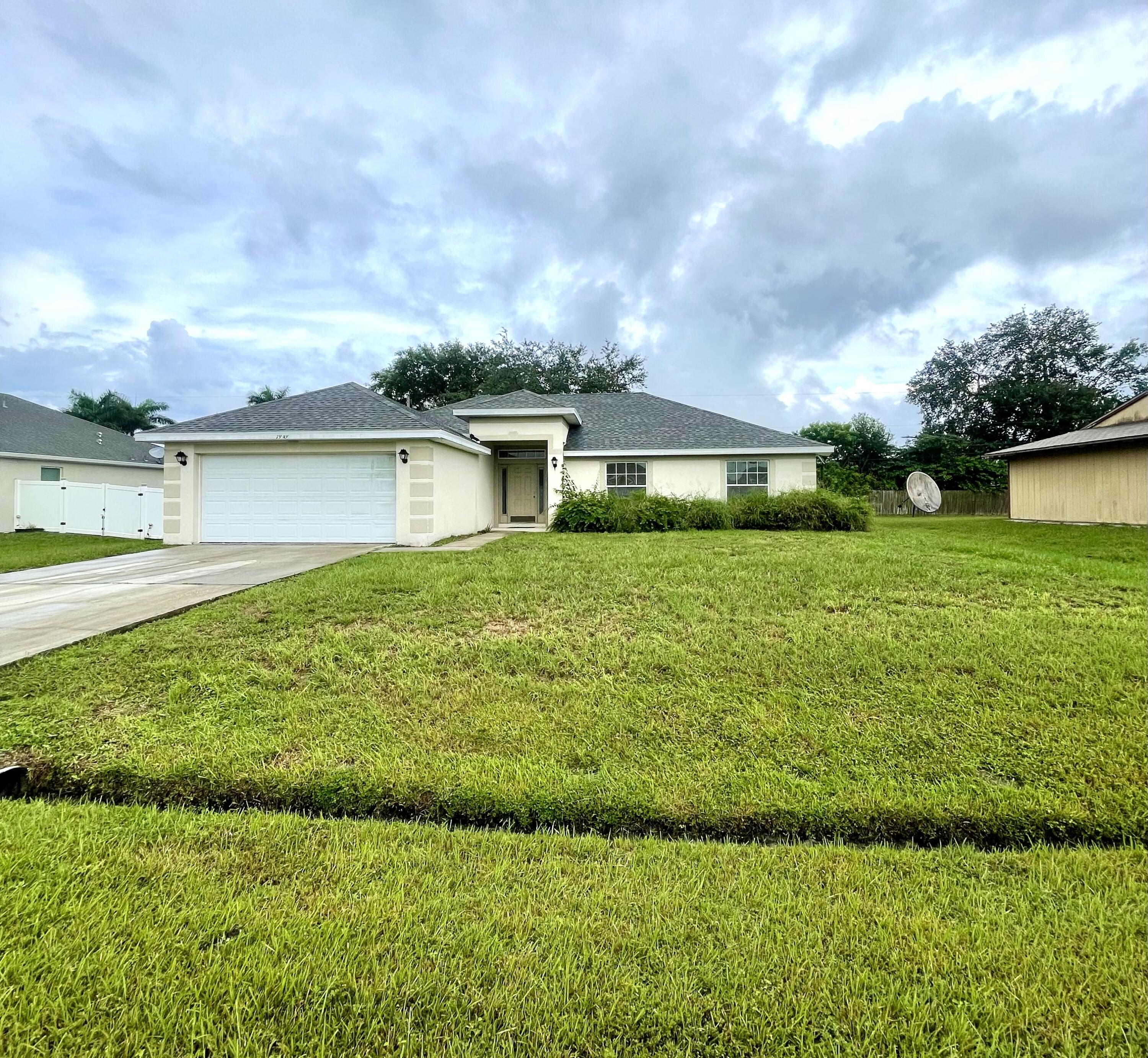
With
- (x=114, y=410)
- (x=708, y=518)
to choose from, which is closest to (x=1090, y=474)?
(x=708, y=518)

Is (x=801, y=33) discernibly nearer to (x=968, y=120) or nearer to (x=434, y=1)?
(x=968, y=120)

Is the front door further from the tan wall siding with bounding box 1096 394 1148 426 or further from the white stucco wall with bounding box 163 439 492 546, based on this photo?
the tan wall siding with bounding box 1096 394 1148 426

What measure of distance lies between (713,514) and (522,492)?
22.3 feet

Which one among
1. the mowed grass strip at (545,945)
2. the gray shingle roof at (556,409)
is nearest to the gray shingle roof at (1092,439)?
the gray shingle roof at (556,409)

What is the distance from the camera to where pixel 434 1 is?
9.66 m

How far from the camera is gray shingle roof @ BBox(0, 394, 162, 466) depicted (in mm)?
17812

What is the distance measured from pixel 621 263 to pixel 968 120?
40.1 ft

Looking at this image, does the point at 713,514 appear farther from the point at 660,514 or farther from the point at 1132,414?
the point at 1132,414

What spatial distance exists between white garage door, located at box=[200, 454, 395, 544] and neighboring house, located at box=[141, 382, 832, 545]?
0.07 feet

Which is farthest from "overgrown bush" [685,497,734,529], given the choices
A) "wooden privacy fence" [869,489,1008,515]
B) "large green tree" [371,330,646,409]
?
"large green tree" [371,330,646,409]

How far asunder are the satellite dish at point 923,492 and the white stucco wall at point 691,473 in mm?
7985

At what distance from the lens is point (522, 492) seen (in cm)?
1773

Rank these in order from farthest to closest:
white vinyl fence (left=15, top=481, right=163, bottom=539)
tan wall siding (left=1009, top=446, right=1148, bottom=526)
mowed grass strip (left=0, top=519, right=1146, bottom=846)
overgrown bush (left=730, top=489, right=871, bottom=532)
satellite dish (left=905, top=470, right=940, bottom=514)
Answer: satellite dish (left=905, top=470, right=940, bottom=514) < white vinyl fence (left=15, top=481, right=163, bottom=539) < tan wall siding (left=1009, top=446, right=1148, bottom=526) < overgrown bush (left=730, top=489, right=871, bottom=532) < mowed grass strip (left=0, top=519, right=1146, bottom=846)

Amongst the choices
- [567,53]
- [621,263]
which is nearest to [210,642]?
[567,53]
